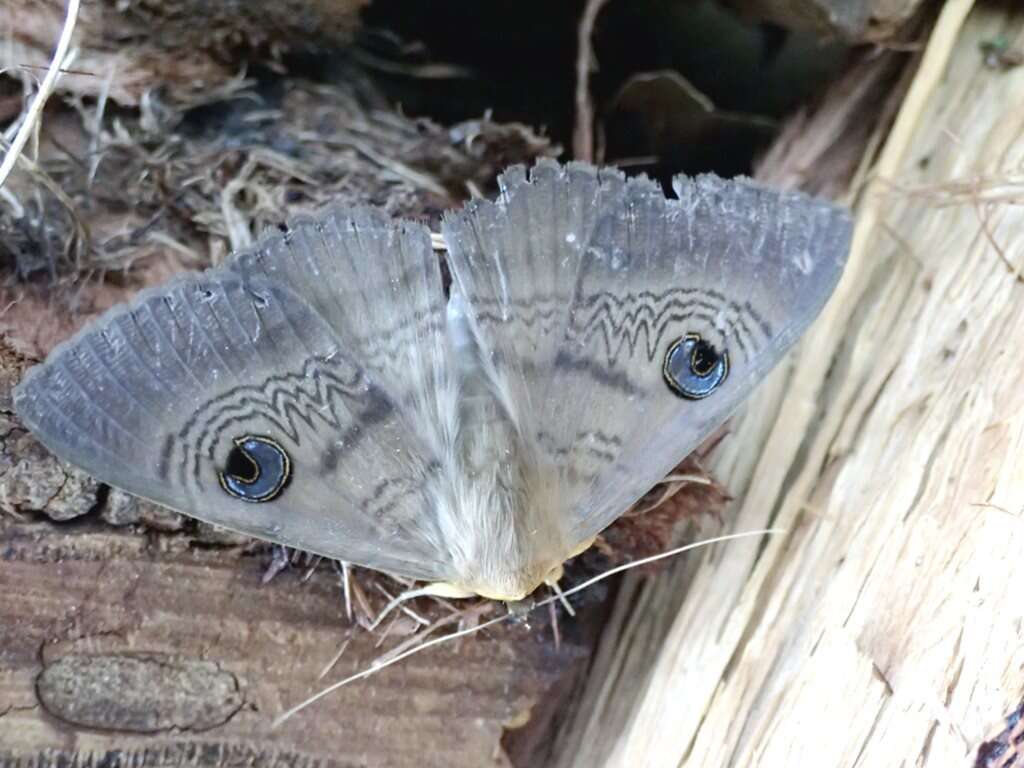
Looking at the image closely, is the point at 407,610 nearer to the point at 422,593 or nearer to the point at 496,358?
the point at 422,593

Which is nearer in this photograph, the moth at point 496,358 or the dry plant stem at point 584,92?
the moth at point 496,358

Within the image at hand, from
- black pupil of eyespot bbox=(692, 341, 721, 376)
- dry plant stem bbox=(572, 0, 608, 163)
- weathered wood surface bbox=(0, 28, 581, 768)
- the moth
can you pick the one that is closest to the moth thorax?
the moth

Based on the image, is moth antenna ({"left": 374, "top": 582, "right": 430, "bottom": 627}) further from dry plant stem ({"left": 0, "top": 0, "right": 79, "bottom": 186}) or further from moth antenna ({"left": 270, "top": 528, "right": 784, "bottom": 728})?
dry plant stem ({"left": 0, "top": 0, "right": 79, "bottom": 186})

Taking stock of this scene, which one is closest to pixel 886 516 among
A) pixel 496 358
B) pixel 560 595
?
pixel 560 595

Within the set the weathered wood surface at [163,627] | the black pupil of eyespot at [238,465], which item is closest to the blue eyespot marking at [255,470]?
the black pupil of eyespot at [238,465]

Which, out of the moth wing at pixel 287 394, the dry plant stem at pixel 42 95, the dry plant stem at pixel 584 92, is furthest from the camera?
the dry plant stem at pixel 584 92

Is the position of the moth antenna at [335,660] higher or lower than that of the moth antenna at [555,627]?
lower

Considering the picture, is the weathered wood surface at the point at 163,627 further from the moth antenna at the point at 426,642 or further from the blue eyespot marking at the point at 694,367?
the blue eyespot marking at the point at 694,367

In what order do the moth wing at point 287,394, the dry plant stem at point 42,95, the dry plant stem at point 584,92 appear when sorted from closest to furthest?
the moth wing at point 287,394 < the dry plant stem at point 42,95 < the dry plant stem at point 584,92
